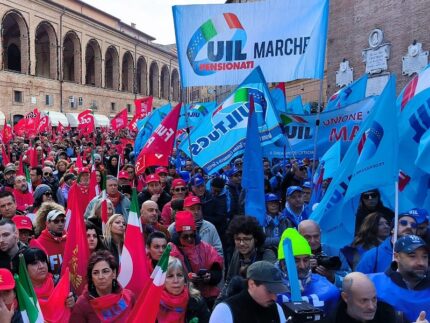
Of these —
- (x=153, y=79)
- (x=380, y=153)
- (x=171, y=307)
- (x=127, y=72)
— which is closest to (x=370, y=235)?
(x=380, y=153)

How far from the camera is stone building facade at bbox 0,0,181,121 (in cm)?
3862

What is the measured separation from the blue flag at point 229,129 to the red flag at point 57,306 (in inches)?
140

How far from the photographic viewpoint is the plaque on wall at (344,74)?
20.3 m

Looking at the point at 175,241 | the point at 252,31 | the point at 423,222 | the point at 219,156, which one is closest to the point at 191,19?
the point at 252,31

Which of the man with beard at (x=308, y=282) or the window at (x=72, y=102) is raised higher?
the window at (x=72, y=102)

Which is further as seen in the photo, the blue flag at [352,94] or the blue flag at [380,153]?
the blue flag at [352,94]

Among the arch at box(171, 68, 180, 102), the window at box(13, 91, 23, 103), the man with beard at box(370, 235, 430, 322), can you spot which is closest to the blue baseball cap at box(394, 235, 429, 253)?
the man with beard at box(370, 235, 430, 322)

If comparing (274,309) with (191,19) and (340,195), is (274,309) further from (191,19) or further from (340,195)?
(191,19)

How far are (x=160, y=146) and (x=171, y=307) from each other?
474 cm

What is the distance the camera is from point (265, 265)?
261cm

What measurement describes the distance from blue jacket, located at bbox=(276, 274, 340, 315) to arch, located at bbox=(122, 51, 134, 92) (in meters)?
55.9

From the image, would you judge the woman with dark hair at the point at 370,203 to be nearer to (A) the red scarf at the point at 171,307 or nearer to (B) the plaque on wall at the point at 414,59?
(A) the red scarf at the point at 171,307

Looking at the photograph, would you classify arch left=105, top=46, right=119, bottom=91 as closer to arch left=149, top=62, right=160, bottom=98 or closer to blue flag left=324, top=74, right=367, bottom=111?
arch left=149, top=62, right=160, bottom=98

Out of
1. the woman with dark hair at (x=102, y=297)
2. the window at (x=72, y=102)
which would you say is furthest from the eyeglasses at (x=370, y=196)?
the window at (x=72, y=102)
